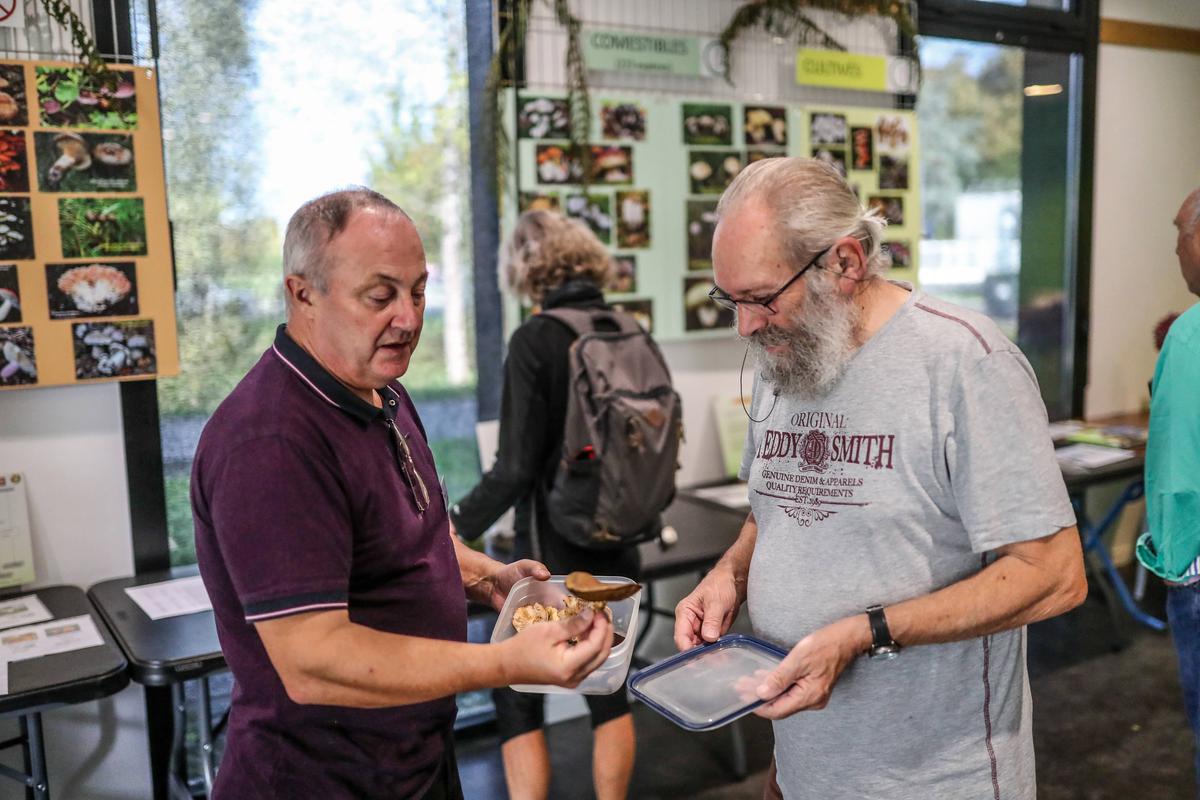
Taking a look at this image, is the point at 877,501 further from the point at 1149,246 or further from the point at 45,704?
the point at 1149,246

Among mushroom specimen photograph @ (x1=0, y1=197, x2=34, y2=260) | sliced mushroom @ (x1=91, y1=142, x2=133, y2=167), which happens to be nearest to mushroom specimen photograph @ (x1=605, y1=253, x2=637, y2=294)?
sliced mushroom @ (x1=91, y1=142, x2=133, y2=167)

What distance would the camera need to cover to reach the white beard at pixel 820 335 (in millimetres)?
1507

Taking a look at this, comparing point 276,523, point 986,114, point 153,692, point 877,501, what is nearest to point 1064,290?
point 986,114

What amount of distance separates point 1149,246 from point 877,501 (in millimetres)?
4356

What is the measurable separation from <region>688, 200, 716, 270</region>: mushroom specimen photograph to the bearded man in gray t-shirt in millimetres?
2070

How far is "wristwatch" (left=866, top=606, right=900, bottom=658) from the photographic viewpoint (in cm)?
139

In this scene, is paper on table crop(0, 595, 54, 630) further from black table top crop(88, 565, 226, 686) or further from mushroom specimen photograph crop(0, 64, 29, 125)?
mushroom specimen photograph crop(0, 64, 29, 125)

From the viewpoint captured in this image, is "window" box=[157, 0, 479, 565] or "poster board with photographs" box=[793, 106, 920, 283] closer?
"window" box=[157, 0, 479, 565]

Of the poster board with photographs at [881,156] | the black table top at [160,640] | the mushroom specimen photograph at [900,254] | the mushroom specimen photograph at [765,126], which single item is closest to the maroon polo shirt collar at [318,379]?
the black table top at [160,640]

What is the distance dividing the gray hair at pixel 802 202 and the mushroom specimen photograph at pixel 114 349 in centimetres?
183

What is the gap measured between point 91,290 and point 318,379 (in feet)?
5.28

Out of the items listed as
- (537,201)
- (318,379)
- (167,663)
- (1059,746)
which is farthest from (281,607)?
(1059,746)

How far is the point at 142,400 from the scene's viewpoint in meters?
2.74

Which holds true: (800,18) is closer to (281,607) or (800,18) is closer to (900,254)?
(900,254)
